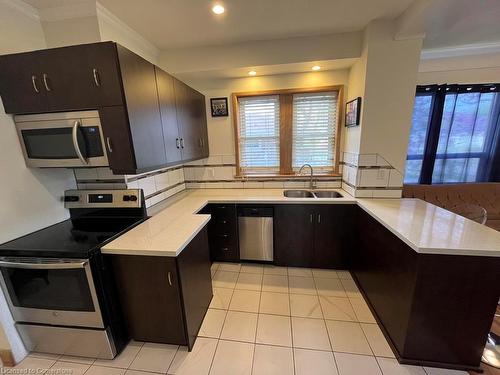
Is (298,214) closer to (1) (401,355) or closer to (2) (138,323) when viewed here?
(1) (401,355)

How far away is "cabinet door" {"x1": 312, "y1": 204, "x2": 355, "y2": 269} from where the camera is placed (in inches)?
89.0

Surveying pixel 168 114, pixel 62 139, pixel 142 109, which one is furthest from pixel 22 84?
pixel 168 114

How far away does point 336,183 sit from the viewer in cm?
276

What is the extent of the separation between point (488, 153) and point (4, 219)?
5.31 m

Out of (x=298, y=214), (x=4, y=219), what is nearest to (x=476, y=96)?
(x=298, y=214)

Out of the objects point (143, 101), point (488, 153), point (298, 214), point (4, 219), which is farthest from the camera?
point (488, 153)

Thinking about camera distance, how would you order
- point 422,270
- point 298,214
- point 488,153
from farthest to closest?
point 488,153
point 298,214
point 422,270

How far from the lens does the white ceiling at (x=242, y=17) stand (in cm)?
159

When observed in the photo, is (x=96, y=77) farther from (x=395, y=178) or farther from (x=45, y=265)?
(x=395, y=178)

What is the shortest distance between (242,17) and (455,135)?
128 inches

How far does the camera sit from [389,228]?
1.56 meters

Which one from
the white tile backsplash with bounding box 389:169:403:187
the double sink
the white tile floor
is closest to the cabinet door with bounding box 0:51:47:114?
the white tile floor

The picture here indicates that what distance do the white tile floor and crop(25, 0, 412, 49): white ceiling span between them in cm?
259

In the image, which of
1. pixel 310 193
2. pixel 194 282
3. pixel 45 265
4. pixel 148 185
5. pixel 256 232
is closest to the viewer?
pixel 45 265
